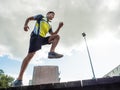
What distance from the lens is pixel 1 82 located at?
143 ft

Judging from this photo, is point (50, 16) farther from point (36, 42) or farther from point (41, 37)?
point (36, 42)

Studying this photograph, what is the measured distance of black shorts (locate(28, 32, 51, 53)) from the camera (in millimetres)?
5262

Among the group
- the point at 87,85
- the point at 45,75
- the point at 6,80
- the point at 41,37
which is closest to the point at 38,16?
the point at 41,37

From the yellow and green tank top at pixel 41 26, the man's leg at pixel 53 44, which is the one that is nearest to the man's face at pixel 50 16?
the yellow and green tank top at pixel 41 26

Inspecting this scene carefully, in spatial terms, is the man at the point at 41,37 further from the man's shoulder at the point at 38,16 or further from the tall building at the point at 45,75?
the tall building at the point at 45,75

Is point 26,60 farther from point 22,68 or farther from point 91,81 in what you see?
point 91,81

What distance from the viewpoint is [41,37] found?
5.48m

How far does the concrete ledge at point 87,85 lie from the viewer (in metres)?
3.80

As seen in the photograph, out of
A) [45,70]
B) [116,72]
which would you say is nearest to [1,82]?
[45,70]

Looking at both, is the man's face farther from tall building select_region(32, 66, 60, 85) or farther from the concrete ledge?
tall building select_region(32, 66, 60, 85)

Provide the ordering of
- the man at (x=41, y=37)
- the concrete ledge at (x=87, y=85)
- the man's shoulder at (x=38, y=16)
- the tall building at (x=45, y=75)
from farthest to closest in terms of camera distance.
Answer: the tall building at (x=45, y=75) < the man's shoulder at (x=38, y=16) < the man at (x=41, y=37) < the concrete ledge at (x=87, y=85)

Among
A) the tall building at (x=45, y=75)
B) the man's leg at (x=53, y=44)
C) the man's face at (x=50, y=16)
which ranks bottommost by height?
the man's leg at (x=53, y=44)

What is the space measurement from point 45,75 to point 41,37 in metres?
33.0

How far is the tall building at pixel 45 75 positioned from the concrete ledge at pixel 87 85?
1272 inches
